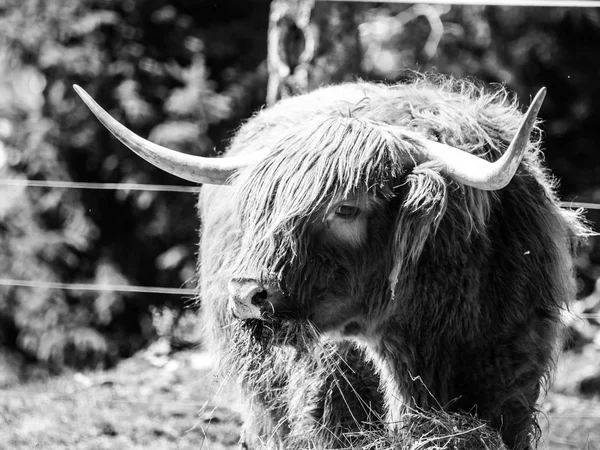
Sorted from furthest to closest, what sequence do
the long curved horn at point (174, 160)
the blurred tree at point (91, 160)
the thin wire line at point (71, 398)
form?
the blurred tree at point (91, 160) → the thin wire line at point (71, 398) → the long curved horn at point (174, 160)

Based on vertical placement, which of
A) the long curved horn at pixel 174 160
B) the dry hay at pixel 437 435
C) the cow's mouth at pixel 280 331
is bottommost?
the dry hay at pixel 437 435

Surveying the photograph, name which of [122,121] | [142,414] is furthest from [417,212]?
[122,121]

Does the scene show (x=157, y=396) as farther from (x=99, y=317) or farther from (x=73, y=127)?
(x=73, y=127)

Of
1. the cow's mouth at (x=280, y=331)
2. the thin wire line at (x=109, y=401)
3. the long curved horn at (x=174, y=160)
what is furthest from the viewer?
the thin wire line at (x=109, y=401)

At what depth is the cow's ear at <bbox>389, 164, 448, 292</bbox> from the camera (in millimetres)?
3047

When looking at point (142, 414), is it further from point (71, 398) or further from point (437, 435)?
point (437, 435)

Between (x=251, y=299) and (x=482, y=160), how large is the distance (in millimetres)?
894

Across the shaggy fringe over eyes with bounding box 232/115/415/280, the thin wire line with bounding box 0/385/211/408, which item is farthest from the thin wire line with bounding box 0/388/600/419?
the shaggy fringe over eyes with bounding box 232/115/415/280

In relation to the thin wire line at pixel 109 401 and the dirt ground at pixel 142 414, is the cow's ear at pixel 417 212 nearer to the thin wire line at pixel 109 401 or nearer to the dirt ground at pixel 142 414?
the dirt ground at pixel 142 414

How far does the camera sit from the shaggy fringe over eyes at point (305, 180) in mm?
2988

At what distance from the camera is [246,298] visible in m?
2.87

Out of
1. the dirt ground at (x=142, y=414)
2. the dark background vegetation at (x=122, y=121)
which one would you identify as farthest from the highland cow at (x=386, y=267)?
the dark background vegetation at (x=122, y=121)

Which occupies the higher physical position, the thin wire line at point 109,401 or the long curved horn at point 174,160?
the long curved horn at point 174,160

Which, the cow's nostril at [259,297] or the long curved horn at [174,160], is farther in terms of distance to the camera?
the long curved horn at [174,160]
